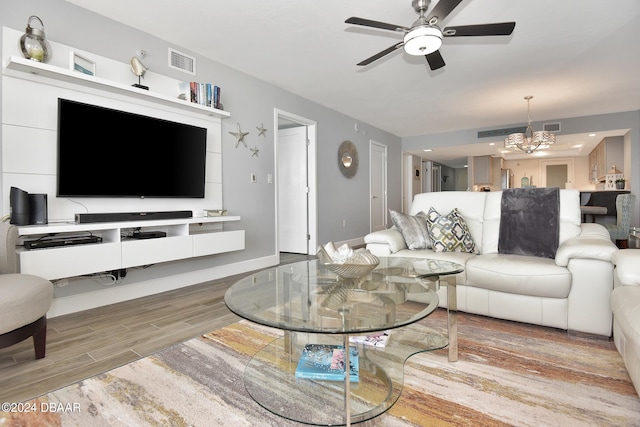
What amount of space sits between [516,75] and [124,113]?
4579 mm

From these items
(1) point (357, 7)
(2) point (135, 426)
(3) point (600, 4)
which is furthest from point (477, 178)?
(2) point (135, 426)

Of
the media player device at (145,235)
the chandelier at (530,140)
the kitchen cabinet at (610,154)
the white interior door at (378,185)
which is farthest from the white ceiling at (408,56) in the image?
the media player device at (145,235)

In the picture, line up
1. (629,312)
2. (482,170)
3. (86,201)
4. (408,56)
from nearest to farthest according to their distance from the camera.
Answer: (629,312) < (86,201) < (408,56) < (482,170)

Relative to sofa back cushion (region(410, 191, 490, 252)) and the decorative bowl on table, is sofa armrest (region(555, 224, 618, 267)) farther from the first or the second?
the decorative bowl on table

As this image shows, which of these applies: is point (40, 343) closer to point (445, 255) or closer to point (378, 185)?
point (445, 255)

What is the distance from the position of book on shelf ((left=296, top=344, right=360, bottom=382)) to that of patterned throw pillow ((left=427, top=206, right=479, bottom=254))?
153 centimetres

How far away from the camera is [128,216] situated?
2.78 meters

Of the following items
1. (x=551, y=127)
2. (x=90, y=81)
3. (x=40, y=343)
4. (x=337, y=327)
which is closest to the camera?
(x=337, y=327)

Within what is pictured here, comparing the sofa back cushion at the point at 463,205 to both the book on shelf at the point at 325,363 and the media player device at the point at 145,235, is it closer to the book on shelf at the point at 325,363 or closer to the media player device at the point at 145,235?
the book on shelf at the point at 325,363

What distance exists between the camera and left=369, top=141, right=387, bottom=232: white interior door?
6.78 metres

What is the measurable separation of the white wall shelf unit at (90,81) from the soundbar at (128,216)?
1.04 metres

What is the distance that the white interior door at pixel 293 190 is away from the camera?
206 inches

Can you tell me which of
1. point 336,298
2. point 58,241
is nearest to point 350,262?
point 336,298

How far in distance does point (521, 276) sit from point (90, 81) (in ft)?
11.4
